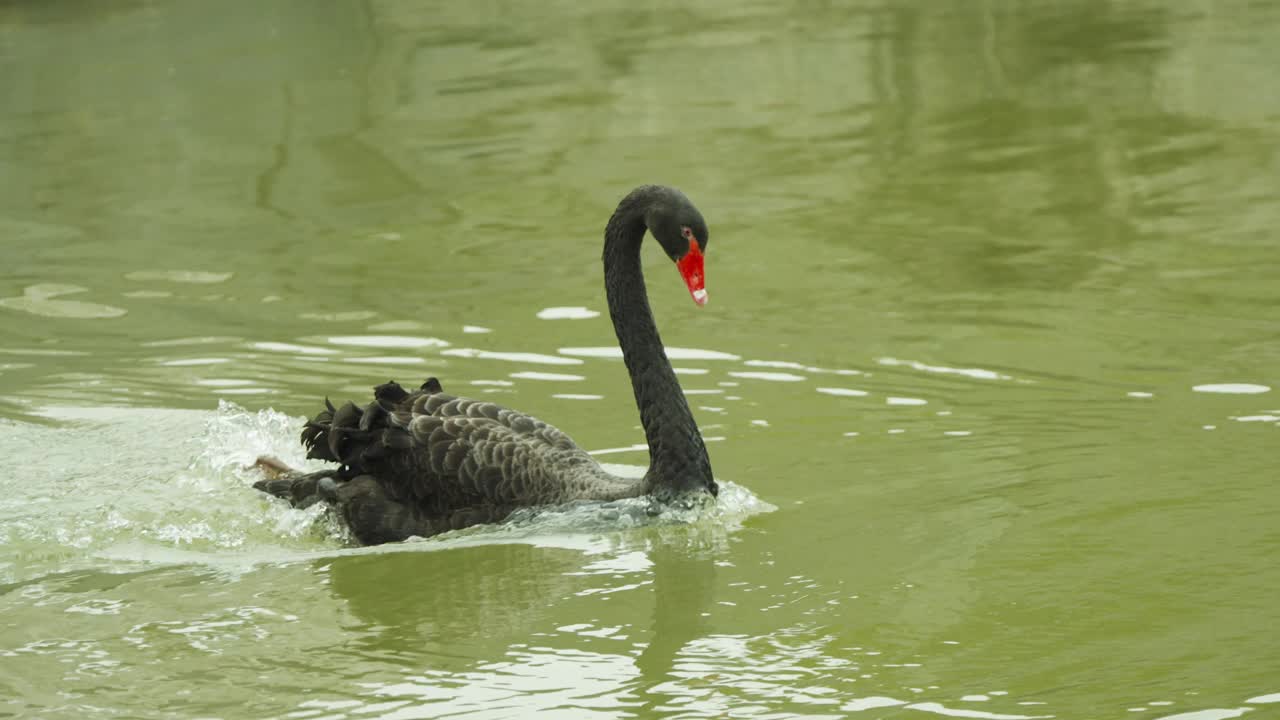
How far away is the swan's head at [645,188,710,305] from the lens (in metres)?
5.20

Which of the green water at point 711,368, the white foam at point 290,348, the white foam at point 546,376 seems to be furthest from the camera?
the white foam at point 290,348

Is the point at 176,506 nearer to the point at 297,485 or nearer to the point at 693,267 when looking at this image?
the point at 297,485

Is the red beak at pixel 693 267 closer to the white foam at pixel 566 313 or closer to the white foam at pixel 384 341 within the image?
the white foam at pixel 384 341

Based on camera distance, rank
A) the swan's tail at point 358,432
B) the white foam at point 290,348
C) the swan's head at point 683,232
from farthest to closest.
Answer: the white foam at point 290,348, the swan's tail at point 358,432, the swan's head at point 683,232

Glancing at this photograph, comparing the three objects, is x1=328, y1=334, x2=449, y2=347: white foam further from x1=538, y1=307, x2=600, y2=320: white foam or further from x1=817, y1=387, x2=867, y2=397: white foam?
x1=817, y1=387, x2=867, y2=397: white foam

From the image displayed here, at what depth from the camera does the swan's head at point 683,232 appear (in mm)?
5203

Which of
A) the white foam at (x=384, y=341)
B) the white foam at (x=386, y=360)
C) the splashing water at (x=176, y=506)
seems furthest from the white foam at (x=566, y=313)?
the splashing water at (x=176, y=506)

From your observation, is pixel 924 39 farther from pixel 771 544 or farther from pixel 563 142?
pixel 771 544

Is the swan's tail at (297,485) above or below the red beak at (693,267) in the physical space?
below

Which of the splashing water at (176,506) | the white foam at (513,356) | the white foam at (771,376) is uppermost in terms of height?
the white foam at (513,356)

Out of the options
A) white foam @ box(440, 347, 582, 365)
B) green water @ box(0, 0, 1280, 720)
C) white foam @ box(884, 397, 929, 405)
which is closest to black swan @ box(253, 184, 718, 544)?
green water @ box(0, 0, 1280, 720)

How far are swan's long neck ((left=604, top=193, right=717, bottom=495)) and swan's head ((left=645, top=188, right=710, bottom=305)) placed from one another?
0.11 m

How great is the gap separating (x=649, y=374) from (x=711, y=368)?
1586 millimetres

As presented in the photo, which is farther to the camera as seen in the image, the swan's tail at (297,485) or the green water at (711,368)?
the swan's tail at (297,485)
